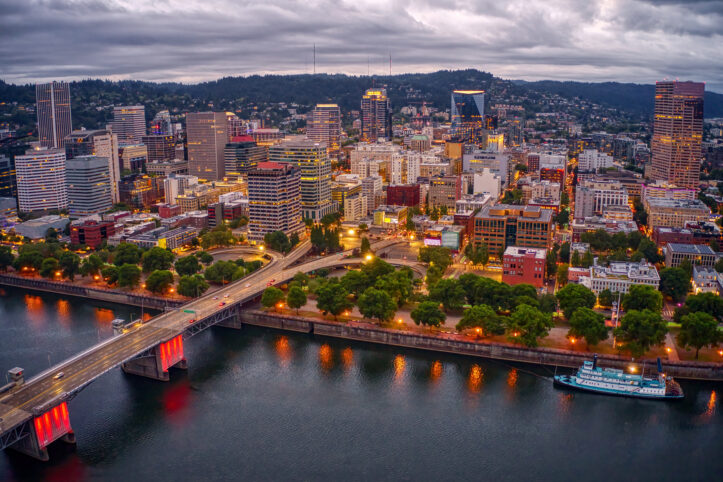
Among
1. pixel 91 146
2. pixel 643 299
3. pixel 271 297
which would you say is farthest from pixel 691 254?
pixel 91 146

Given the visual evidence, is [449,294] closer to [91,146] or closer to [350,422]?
[350,422]

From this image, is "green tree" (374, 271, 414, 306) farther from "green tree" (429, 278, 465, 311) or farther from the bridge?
the bridge

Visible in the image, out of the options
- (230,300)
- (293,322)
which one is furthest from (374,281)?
(230,300)

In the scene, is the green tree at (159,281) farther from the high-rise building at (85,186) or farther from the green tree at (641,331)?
the high-rise building at (85,186)

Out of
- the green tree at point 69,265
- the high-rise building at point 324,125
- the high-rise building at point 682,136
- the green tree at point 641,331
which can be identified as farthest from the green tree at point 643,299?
the high-rise building at point 324,125

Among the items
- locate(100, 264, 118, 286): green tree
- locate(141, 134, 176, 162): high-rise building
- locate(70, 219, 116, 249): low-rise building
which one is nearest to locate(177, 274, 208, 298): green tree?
locate(100, 264, 118, 286): green tree

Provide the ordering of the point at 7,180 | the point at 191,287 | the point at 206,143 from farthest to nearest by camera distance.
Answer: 1. the point at 206,143
2. the point at 7,180
3. the point at 191,287

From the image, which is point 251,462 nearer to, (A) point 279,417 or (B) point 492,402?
(A) point 279,417
